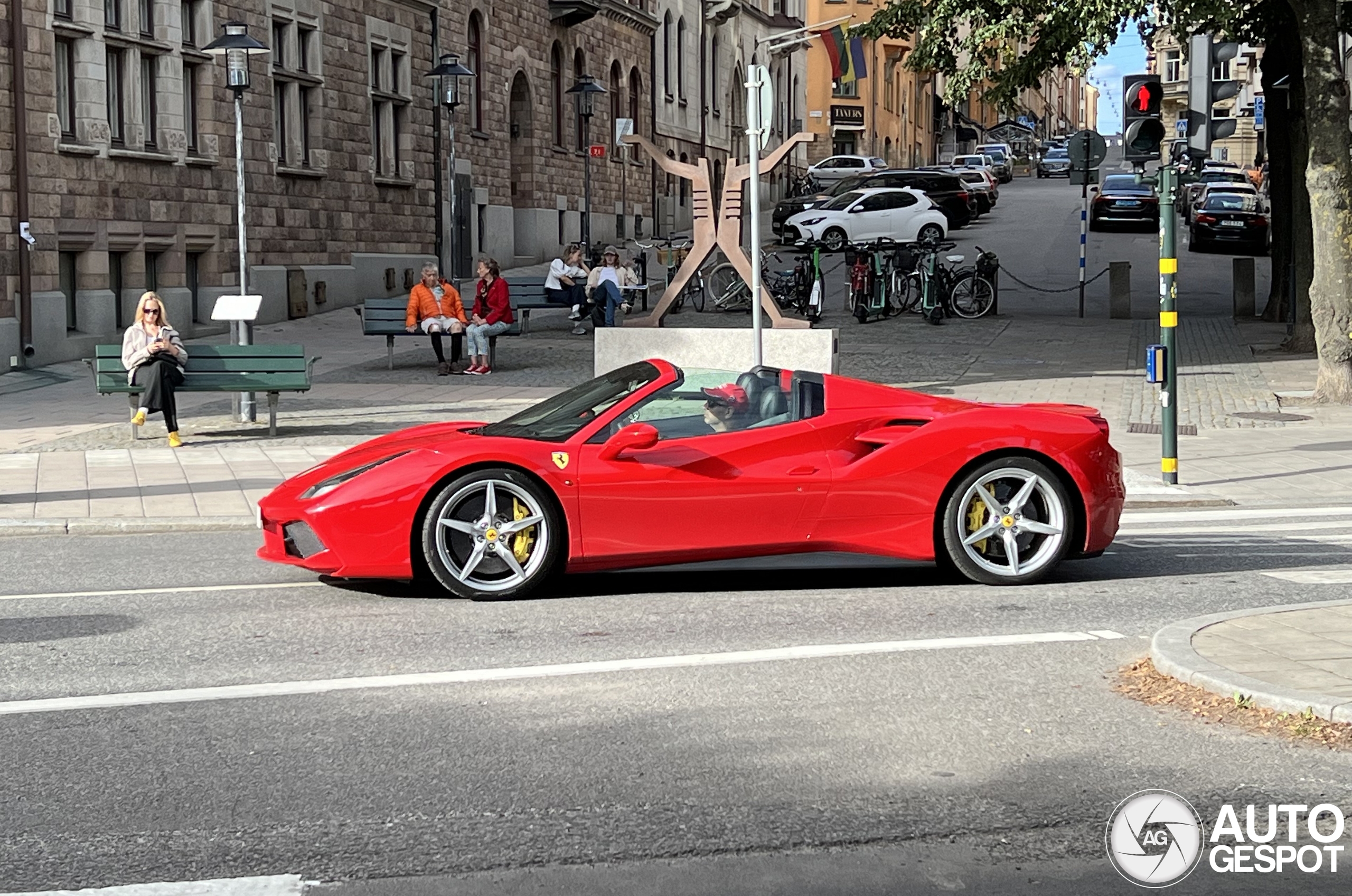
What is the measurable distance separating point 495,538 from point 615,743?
2.94 meters

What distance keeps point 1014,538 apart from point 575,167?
1616 inches

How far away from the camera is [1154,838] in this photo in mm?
4758

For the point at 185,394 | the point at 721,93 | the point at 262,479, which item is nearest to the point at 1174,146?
the point at 262,479

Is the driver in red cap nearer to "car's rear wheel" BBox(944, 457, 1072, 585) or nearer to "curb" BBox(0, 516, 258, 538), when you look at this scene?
"car's rear wheel" BBox(944, 457, 1072, 585)

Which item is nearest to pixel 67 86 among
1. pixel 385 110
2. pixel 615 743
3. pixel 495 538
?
pixel 385 110

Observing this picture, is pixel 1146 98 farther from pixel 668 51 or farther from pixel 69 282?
pixel 668 51

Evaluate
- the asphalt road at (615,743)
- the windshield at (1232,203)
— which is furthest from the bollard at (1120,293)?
the asphalt road at (615,743)

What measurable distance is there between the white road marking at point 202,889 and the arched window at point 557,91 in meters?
44.3

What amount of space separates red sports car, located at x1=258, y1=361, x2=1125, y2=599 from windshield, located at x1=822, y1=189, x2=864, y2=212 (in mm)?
37959

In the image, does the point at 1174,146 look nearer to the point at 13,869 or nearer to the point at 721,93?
the point at 13,869

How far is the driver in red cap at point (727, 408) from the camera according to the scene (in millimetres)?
8758

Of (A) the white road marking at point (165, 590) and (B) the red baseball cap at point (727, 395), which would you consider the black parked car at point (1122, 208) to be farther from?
(A) the white road marking at point (165, 590)

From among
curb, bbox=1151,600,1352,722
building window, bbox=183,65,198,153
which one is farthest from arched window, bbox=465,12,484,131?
curb, bbox=1151,600,1352,722

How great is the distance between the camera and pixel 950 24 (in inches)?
1015
